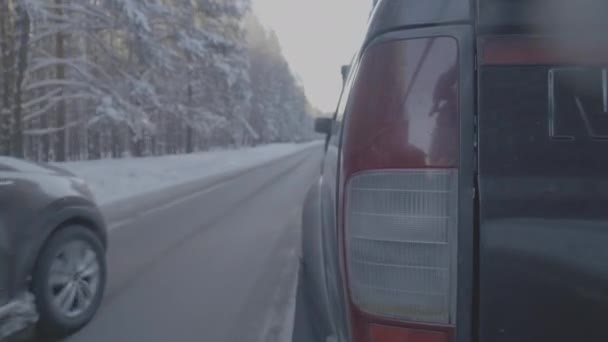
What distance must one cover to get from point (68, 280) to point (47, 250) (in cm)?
35

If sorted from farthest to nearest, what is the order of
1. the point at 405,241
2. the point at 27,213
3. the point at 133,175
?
1. the point at 133,175
2. the point at 27,213
3. the point at 405,241

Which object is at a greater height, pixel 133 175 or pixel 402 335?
pixel 402 335

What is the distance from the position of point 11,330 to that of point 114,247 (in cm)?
331

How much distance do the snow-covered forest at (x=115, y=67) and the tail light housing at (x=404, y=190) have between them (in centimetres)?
1395

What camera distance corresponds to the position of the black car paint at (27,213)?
3.04 metres

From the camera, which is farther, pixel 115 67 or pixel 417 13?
pixel 115 67

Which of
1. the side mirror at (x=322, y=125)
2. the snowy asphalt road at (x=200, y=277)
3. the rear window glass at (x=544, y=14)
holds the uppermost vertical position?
the rear window glass at (x=544, y=14)

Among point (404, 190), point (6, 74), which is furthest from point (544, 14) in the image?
point (6, 74)

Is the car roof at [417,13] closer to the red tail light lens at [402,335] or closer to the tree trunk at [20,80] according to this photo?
the red tail light lens at [402,335]

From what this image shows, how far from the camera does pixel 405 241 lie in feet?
4.46

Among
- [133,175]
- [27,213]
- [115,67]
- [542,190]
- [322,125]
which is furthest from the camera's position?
[115,67]

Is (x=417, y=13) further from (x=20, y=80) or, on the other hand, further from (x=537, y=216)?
(x=20, y=80)

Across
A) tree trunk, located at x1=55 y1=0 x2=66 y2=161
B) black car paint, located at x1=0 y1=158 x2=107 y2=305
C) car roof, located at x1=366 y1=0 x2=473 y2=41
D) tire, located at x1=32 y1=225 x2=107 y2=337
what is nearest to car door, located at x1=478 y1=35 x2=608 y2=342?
car roof, located at x1=366 y1=0 x2=473 y2=41

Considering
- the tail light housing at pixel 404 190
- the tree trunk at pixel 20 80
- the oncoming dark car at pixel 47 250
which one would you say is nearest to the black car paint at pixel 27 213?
the oncoming dark car at pixel 47 250
